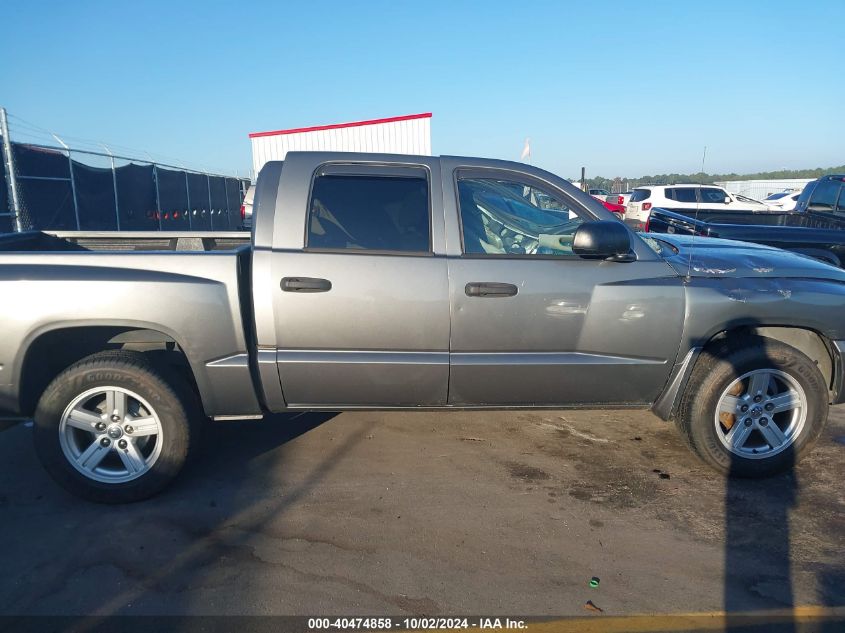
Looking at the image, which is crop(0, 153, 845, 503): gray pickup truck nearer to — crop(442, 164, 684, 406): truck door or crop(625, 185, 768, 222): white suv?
crop(442, 164, 684, 406): truck door

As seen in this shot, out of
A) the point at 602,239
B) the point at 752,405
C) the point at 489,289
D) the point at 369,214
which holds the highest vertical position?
the point at 369,214

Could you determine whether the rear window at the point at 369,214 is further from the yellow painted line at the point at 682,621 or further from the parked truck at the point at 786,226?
the parked truck at the point at 786,226

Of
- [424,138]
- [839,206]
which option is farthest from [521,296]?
[424,138]

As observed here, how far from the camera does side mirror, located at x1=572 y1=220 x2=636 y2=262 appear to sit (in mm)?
3307

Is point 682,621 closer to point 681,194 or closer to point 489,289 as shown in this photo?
point 489,289

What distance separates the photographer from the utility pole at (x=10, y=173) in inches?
335

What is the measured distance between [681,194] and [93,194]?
16.3 meters

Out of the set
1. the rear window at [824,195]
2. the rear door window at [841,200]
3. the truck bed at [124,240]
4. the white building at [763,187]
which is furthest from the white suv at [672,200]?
the white building at [763,187]

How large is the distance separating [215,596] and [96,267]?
1.81m

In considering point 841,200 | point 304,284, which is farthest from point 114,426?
point 841,200

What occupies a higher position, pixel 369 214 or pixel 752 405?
pixel 369 214

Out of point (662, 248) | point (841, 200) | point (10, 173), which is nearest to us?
point (662, 248)

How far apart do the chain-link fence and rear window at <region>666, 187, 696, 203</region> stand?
14.6m

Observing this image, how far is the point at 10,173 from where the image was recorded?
8.82 metres
